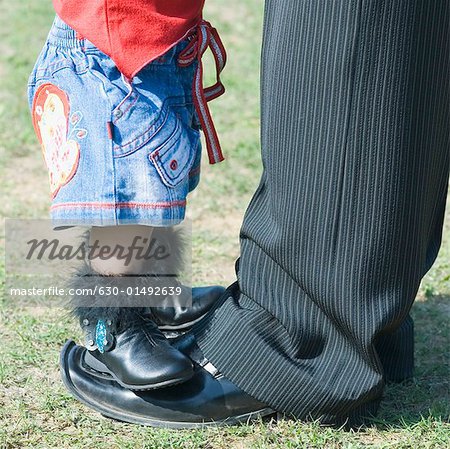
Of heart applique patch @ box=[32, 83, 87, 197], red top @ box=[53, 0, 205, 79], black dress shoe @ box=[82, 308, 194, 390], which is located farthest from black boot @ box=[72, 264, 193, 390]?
red top @ box=[53, 0, 205, 79]

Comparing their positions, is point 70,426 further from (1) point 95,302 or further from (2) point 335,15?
(2) point 335,15

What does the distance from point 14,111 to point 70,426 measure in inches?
89.0

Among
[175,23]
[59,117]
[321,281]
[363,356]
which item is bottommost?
[363,356]

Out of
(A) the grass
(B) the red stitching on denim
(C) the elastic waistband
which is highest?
(C) the elastic waistband

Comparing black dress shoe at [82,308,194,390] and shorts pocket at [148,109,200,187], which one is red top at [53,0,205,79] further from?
black dress shoe at [82,308,194,390]

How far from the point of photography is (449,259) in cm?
295

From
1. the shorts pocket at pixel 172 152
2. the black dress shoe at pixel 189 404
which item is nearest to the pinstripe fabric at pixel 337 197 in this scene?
the black dress shoe at pixel 189 404

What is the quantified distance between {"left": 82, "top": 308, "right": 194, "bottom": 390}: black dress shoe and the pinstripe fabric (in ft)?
0.30

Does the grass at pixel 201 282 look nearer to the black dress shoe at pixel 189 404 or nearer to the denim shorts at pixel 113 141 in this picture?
the black dress shoe at pixel 189 404

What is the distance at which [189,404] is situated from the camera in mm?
2014

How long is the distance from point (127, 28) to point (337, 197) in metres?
0.52

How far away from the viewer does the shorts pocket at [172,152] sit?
191cm

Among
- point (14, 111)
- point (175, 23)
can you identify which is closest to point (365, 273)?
point (175, 23)

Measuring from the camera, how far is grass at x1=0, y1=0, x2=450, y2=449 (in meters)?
1.98
